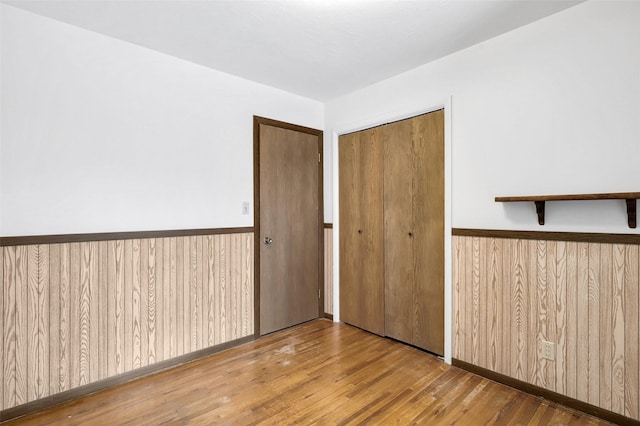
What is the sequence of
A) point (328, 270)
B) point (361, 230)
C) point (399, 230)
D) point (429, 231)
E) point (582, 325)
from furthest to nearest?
point (328, 270) → point (361, 230) → point (399, 230) → point (429, 231) → point (582, 325)

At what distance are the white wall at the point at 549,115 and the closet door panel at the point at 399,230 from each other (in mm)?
387

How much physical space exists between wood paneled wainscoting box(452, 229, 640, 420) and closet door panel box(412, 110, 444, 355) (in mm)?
168

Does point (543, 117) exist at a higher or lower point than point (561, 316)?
higher

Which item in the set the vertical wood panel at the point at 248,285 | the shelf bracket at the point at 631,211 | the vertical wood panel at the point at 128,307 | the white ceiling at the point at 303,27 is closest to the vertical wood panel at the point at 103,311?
the vertical wood panel at the point at 128,307

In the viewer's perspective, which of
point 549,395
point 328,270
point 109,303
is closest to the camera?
point 549,395

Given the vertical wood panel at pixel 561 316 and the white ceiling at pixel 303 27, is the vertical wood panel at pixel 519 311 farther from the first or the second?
the white ceiling at pixel 303 27

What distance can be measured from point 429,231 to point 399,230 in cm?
31

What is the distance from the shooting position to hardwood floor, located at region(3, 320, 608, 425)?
6.32ft

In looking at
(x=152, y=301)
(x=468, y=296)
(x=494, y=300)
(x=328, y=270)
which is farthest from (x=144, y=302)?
(x=494, y=300)

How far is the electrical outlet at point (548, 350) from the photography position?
2.09 metres

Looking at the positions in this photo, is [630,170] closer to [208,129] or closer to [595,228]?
[595,228]

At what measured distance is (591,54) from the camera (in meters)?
1.94

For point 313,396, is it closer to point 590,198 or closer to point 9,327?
point 9,327

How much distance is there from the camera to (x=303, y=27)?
2195mm
